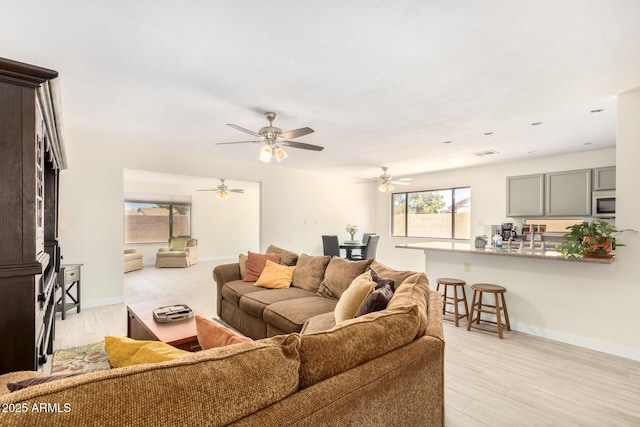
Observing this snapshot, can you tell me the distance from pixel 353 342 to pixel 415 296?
0.81 m

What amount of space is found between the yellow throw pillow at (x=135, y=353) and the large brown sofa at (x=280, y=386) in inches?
5.8

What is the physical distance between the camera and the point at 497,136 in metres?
4.29

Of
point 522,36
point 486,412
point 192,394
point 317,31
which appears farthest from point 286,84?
point 486,412

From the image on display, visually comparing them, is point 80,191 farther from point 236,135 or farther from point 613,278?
point 613,278

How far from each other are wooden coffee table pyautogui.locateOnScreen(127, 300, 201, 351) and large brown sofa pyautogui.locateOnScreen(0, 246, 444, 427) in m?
1.43

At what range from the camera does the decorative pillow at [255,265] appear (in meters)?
3.82

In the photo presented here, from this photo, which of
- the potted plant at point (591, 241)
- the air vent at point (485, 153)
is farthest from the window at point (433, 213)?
the potted plant at point (591, 241)

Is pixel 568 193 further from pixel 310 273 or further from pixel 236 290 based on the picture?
pixel 236 290

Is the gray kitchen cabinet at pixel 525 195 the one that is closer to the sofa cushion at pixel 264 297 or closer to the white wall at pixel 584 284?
the white wall at pixel 584 284

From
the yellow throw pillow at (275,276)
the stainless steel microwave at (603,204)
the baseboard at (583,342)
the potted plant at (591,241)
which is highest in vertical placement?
the stainless steel microwave at (603,204)

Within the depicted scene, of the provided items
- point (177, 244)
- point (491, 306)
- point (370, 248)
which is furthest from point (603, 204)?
point (177, 244)

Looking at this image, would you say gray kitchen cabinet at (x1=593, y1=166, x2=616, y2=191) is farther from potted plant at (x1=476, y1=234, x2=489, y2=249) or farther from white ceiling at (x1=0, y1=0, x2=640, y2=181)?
potted plant at (x1=476, y1=234, x2=489, y2=249)

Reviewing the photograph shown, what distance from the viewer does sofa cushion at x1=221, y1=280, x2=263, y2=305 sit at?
3441 mm

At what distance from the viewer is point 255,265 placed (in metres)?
3.86
